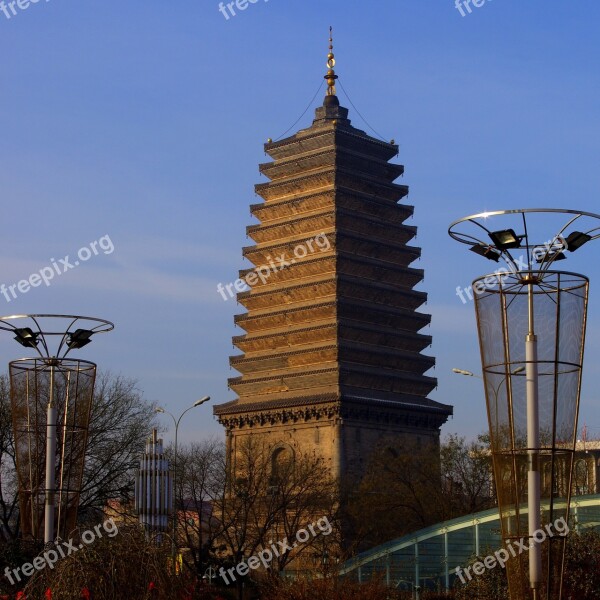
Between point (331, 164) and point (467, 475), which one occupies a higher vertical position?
point (331, 164)

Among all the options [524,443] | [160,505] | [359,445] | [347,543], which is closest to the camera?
[524,443]

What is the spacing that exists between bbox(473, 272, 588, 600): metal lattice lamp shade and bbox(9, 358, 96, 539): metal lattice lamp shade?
929 cm

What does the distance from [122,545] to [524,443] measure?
569 cm

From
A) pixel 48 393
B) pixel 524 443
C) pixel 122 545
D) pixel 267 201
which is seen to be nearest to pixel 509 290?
pixel 524 443

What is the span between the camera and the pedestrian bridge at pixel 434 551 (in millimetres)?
46375

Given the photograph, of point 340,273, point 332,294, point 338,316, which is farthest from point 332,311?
point 340,273

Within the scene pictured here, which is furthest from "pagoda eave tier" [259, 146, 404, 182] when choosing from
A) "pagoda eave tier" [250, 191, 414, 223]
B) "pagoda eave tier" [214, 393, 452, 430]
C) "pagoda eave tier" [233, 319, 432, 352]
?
"pagoda eave tier" [214, 393, 452, 430]

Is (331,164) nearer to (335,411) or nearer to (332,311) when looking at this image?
(332,311)

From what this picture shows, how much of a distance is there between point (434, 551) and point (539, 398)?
34.1 meters

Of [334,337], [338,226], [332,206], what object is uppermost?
[332,206]

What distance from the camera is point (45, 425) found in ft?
76.9

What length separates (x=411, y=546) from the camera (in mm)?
50156

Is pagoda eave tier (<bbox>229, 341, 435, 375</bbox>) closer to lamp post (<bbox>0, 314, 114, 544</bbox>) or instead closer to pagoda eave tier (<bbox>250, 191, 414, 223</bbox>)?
pagoda eave tier (<bbox>250, 191, 414, 223</bbox>)

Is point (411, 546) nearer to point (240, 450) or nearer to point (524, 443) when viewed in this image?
point (240, 450)
